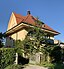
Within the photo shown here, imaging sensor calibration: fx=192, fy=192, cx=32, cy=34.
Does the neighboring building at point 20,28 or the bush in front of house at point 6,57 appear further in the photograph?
the neighboring building at point 20,28

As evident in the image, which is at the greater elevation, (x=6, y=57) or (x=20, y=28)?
(x=20, y=28)

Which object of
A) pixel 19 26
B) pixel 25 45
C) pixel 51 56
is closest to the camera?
pixel 25 45

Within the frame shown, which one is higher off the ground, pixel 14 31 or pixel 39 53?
pixel 14 31

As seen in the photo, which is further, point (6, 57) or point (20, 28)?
point (20, 28)

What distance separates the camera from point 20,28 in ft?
104

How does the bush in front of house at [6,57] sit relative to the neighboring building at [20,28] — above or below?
below

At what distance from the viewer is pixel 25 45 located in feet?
83.5

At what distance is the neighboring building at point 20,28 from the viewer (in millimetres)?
30444

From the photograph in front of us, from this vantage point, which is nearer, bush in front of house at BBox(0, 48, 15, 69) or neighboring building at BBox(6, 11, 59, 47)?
bush in front of house at BBox(0, 48, 15, 69)

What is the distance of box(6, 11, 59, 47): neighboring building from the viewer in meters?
30.4

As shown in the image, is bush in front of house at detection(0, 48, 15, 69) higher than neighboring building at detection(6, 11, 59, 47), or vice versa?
neighboring building at detection(6, 11, 59, 47)

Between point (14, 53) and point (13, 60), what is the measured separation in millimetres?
790

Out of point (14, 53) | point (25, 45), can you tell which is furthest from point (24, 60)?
point (14, 53)

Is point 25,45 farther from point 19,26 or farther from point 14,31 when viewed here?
point 14,31
